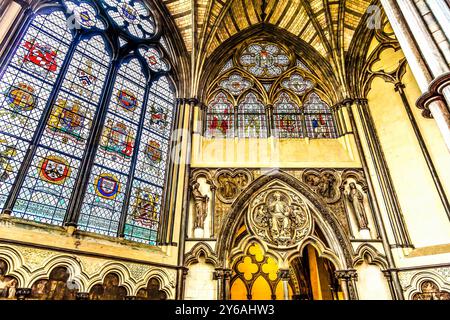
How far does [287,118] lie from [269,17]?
206 inches

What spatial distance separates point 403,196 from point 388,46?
5.90m

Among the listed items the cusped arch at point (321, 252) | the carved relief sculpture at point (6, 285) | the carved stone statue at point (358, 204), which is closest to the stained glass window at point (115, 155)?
the carved relief sculpture at point (6, 285)

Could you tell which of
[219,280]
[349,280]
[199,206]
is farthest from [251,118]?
[349,280]

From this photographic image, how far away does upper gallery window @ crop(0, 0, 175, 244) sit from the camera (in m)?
5.80

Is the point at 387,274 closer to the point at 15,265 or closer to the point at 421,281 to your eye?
the point at 421,281

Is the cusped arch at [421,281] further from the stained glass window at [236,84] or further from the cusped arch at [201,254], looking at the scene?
the stained glass window at [236,84]

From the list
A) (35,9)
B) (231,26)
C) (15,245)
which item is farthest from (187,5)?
(15,245)

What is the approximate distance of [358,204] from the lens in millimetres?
8070

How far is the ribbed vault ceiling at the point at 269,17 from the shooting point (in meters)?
10.6

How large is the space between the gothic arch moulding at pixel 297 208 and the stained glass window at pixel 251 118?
197 centimetres

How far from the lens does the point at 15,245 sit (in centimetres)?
500

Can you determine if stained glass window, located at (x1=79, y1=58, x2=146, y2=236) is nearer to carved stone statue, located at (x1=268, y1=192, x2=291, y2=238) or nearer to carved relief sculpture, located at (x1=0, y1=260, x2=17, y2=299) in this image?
carved relief sculpture, located at (x1=0, y1=260, x2=17, y2=299)

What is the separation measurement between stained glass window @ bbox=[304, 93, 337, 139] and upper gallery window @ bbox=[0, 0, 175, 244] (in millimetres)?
5241
